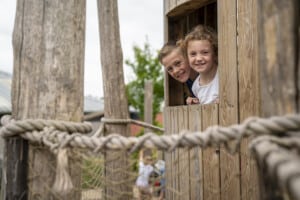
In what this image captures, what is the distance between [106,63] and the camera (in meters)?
4.08

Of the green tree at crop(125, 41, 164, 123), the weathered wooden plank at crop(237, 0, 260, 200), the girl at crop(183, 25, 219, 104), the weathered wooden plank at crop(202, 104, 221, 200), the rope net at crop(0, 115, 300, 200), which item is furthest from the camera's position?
the green tree at crop(125, 41, 164, 123)

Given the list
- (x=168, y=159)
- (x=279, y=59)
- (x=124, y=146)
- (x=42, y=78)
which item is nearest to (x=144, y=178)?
(x=168, y=159)

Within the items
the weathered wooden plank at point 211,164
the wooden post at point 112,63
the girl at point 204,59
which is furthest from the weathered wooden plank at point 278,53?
the wooden post at point 112,63

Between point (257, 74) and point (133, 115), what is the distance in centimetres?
1679

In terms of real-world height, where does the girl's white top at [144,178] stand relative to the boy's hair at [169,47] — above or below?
below

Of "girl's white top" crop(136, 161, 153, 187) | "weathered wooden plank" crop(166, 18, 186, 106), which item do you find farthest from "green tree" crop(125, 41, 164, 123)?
"weathered wooden plank" crop(166, 18, 186, 106)

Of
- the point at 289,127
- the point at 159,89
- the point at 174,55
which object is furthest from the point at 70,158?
the point at 159,89

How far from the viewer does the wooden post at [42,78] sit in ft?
5.52

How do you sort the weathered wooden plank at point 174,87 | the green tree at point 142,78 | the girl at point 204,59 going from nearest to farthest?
the girl at point 204,59, the weathered wooden plank at point 174,87, the green tree at point 142,78

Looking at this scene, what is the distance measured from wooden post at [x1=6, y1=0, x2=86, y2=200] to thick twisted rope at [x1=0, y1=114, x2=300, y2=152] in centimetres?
12

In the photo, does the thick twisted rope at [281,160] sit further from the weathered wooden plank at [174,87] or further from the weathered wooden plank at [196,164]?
the weathered wooden plank at [174,87]

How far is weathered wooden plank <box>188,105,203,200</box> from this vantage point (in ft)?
8.98

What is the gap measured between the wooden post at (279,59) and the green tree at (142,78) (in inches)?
531

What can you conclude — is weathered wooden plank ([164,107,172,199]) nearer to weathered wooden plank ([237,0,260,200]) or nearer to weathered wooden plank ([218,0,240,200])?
weathered wooden plank ([218,0,240,200])
